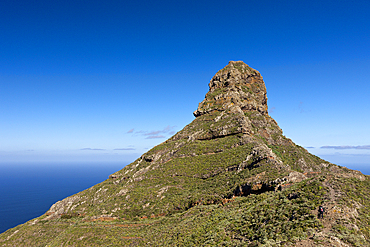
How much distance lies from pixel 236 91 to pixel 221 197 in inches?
2466

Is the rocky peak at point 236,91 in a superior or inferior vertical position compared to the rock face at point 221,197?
superior

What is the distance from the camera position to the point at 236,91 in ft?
297

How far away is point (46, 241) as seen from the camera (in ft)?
159

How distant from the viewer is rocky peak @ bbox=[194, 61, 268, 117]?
86.3 meters

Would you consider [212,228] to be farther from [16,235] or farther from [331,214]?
[16,235]

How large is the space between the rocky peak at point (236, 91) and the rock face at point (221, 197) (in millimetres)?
654

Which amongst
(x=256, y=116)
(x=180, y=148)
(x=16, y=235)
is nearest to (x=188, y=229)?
(x=180, y=148)

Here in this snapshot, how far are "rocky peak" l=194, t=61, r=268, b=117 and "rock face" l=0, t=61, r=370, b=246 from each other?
65 centimetres

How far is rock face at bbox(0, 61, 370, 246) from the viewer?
1901 cm

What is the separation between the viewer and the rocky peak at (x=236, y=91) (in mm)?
86312

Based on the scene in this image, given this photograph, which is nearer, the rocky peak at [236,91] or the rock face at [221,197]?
the rock face at [221,197]

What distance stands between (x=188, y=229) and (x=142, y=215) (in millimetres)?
22241

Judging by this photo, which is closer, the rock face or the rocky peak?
the rock face

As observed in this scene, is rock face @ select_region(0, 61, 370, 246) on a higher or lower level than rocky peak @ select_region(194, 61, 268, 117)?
lower
